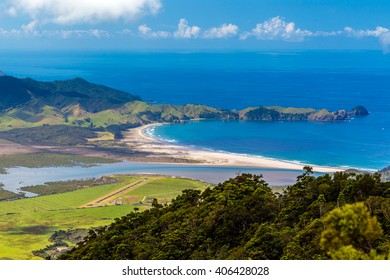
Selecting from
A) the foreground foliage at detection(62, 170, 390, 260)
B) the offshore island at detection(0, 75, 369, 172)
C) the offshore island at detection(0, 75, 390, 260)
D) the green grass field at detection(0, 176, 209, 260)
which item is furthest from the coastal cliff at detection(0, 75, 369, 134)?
the foreground foliage at detection(62, 170, 390, 260)

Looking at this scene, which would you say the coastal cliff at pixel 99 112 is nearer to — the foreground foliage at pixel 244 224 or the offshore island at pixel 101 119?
the offshore island at pixel 101 119

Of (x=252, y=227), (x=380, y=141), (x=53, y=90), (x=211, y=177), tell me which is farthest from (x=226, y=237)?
(x=53, y=90)

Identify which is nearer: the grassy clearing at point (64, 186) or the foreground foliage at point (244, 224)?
the foreground foliage at point (244, 224)

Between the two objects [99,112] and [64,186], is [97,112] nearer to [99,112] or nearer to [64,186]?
[99,112]

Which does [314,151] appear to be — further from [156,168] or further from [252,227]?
[252,227]

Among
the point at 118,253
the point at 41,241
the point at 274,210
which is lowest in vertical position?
the point at 41,241

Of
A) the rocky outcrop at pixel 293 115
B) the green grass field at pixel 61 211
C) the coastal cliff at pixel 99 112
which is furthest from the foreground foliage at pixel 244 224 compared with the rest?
the rocky outcrop at pixel 293 115
